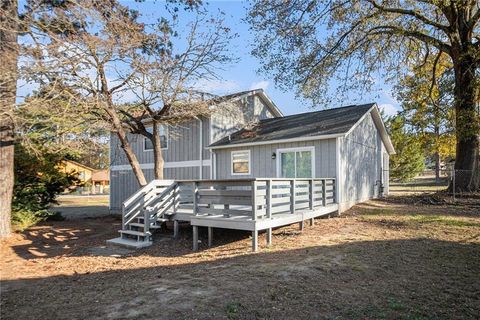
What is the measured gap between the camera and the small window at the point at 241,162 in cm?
1385

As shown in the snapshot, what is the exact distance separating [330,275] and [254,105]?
12.6 m

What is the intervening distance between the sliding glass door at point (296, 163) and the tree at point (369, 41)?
4.25m

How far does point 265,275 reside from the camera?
17.3 feet

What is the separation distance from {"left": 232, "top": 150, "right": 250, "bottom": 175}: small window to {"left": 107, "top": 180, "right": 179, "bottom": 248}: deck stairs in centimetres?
461

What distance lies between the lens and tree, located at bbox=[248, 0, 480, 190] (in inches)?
531

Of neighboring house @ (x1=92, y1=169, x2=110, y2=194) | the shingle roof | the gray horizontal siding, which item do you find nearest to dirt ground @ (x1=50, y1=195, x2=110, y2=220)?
the gray horizontal siding

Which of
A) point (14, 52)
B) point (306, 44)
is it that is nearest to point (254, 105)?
point (306, 44)

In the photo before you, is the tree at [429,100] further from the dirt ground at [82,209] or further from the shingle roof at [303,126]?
the dirt ground at [82,209]

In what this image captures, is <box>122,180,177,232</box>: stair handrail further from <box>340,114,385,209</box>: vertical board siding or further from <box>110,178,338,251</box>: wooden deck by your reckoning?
<box>340,114,385,209</box>: vertical board siding

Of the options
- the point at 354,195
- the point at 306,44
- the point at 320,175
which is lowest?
the point at 354,195

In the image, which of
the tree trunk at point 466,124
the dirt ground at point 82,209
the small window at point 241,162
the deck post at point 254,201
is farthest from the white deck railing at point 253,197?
the dirt ground at point 82,209

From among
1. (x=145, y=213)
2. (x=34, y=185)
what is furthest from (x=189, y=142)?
(x=145, y=213)

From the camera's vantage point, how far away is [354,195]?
13133 mm

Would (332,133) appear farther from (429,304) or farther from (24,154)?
(24,154)
